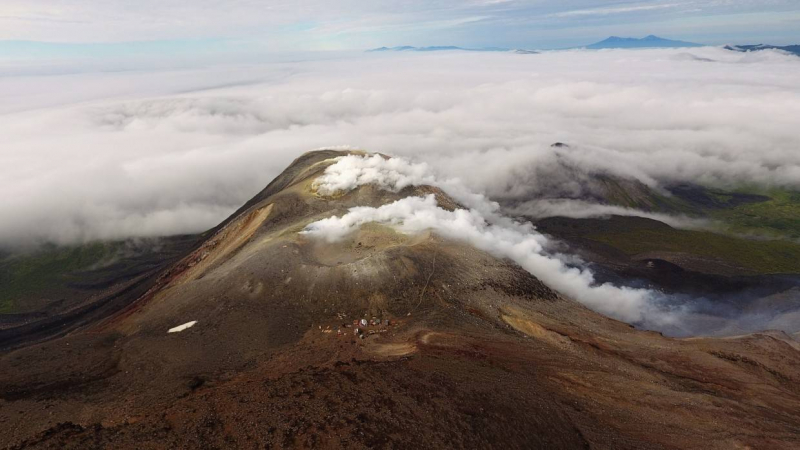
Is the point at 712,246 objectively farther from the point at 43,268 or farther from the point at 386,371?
the point at 43,268

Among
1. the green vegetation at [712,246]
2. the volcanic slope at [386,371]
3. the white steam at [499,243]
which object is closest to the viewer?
the volcanic slope at [386,371]

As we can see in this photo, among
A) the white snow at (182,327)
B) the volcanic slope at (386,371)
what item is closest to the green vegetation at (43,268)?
the volcanic slope at (386,371)

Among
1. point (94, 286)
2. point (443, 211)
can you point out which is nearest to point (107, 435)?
point (443, 211)

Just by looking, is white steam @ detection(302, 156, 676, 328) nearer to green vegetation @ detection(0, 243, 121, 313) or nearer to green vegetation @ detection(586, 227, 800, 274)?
green vegetation @ detection(586, 227, 800, 274)

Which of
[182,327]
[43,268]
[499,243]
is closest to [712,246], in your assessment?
[499,243]

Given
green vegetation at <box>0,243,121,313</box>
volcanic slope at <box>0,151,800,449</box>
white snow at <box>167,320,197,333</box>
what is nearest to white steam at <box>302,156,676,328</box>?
volcanic slope at <box>0,151,800,449</box>

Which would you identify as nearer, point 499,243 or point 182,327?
point 182,327

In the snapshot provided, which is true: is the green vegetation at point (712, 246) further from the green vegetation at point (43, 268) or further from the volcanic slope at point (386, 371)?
the green vegetation at point (43, 268)
